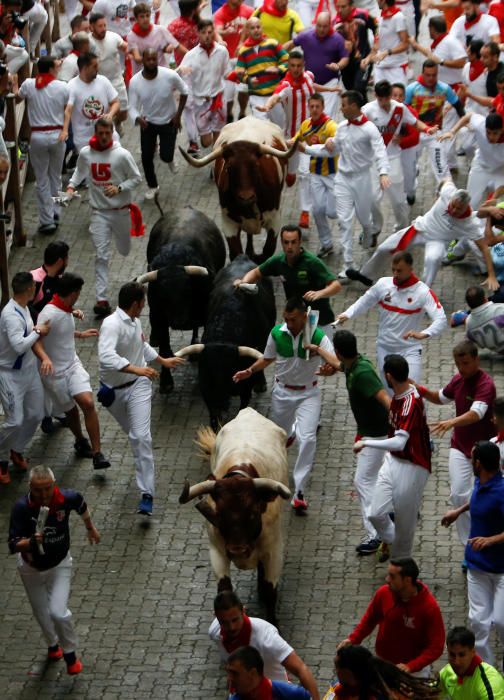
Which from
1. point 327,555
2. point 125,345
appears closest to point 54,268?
point 125,345

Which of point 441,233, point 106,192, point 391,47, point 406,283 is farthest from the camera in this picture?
point 391,47

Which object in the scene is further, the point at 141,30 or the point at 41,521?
the point at 141,30

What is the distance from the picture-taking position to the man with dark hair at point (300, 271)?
47.0ft

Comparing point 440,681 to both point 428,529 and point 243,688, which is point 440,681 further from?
point 428,529

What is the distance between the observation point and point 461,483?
12.3 m

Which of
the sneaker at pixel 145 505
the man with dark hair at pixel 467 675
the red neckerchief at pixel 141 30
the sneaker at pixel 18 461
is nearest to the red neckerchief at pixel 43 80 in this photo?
the red neckerchief at pixel 141 30

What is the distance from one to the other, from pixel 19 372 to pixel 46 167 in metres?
5.64

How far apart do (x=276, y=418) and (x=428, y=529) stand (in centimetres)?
165

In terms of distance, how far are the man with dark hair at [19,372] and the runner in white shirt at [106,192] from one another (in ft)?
10.2

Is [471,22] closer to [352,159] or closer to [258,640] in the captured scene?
[352,159]

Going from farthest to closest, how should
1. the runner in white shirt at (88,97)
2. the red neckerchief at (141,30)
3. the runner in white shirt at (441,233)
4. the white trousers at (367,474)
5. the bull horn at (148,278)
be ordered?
the red neckerchief at (141,30) → the runner in white shirt at (88,97) → the runner in white shirt at (441,233) → the bull horn at (148,278) → the white trousers at (367,474)

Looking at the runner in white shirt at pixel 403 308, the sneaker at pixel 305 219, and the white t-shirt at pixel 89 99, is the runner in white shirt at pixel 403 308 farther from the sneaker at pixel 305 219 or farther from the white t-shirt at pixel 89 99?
the white t-shirt at pixel 89 99

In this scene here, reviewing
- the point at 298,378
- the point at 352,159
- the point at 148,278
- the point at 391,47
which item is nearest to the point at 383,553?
the point at 298,378

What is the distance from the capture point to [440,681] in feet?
31.8
